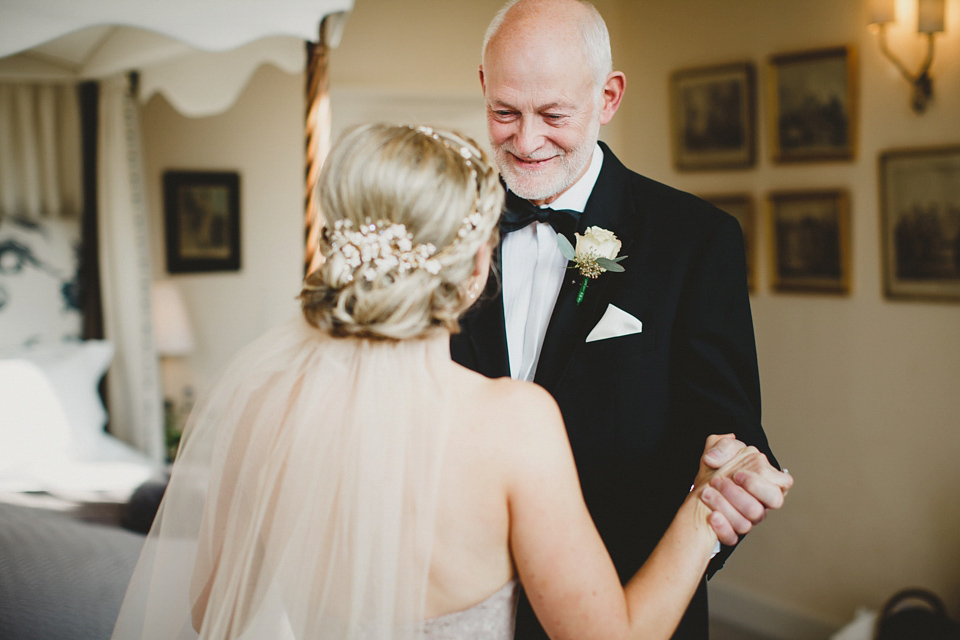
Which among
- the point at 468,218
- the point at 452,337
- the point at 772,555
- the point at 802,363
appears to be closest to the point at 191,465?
the point at 452,337

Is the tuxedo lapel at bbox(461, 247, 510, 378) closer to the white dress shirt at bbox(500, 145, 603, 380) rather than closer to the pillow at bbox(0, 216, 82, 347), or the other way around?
the white dress shirt at bbox(500, 145, 603, 380)

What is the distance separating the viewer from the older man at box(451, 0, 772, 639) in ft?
5.20

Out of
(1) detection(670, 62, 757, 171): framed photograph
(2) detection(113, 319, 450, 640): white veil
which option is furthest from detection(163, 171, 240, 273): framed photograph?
(2) detection(113, 319, 450, 640): white veil

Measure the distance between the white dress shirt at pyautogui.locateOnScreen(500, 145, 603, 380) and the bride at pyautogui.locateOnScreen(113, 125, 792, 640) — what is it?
51cm

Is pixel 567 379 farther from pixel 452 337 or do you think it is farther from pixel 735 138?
pixel 735 138

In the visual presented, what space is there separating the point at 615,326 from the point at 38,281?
11.6ft

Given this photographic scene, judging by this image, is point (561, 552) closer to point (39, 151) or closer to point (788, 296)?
point (788, 296)

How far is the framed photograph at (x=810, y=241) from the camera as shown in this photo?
3652 mm

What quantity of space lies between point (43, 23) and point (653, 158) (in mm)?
3179

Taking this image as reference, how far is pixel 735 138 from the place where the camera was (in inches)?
159

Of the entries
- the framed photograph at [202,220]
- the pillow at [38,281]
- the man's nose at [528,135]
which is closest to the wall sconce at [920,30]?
the man's nose at [528,135]

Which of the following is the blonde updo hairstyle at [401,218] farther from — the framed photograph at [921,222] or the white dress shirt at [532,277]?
the framed photograph at [921,222]

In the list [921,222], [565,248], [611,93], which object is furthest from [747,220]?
[565,248]

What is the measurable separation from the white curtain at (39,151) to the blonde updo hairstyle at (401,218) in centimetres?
361
